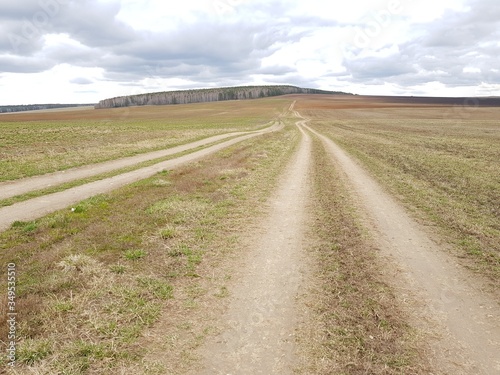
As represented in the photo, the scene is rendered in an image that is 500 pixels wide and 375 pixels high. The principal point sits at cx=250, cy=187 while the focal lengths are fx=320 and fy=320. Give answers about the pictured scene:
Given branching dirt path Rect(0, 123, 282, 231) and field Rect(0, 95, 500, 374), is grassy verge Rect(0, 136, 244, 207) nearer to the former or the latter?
branching dirt path Rect(0, 123, 282, 231)

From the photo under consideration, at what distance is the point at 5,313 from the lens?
17.9ft

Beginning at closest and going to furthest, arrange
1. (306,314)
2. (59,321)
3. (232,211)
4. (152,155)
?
1. (59,321)
2. (306,314)
3. (232,211)
4. (152,155)

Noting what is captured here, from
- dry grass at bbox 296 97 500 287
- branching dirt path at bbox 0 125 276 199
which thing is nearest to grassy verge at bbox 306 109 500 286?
dry grass at bbox 296 97 500 287

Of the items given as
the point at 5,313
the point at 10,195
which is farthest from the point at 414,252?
the point at 10,195

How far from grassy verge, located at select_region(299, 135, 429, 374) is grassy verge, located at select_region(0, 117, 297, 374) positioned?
192 centimetres

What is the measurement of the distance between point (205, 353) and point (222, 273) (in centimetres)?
252

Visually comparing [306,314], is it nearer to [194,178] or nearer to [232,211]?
[232,211]

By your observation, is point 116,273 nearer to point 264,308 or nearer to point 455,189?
point 264,308

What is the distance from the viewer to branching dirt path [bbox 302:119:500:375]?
185 inches

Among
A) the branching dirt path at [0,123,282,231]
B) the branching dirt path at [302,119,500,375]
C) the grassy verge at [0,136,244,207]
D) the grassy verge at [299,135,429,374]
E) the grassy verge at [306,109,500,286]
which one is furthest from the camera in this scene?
the grassy verge at [0,136,244,207]

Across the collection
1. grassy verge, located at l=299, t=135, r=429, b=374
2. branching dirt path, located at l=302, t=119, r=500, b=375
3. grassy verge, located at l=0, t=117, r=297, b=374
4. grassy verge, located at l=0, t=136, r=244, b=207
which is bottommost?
branching dirt path, located at l=302, t=119, r=500, b=375

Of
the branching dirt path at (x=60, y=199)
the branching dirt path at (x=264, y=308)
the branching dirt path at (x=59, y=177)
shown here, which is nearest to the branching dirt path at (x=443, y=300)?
the branching dirt path at (x=264, y=308)

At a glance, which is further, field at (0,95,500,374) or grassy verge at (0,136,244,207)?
grassy verge at (0,136,244,207)
